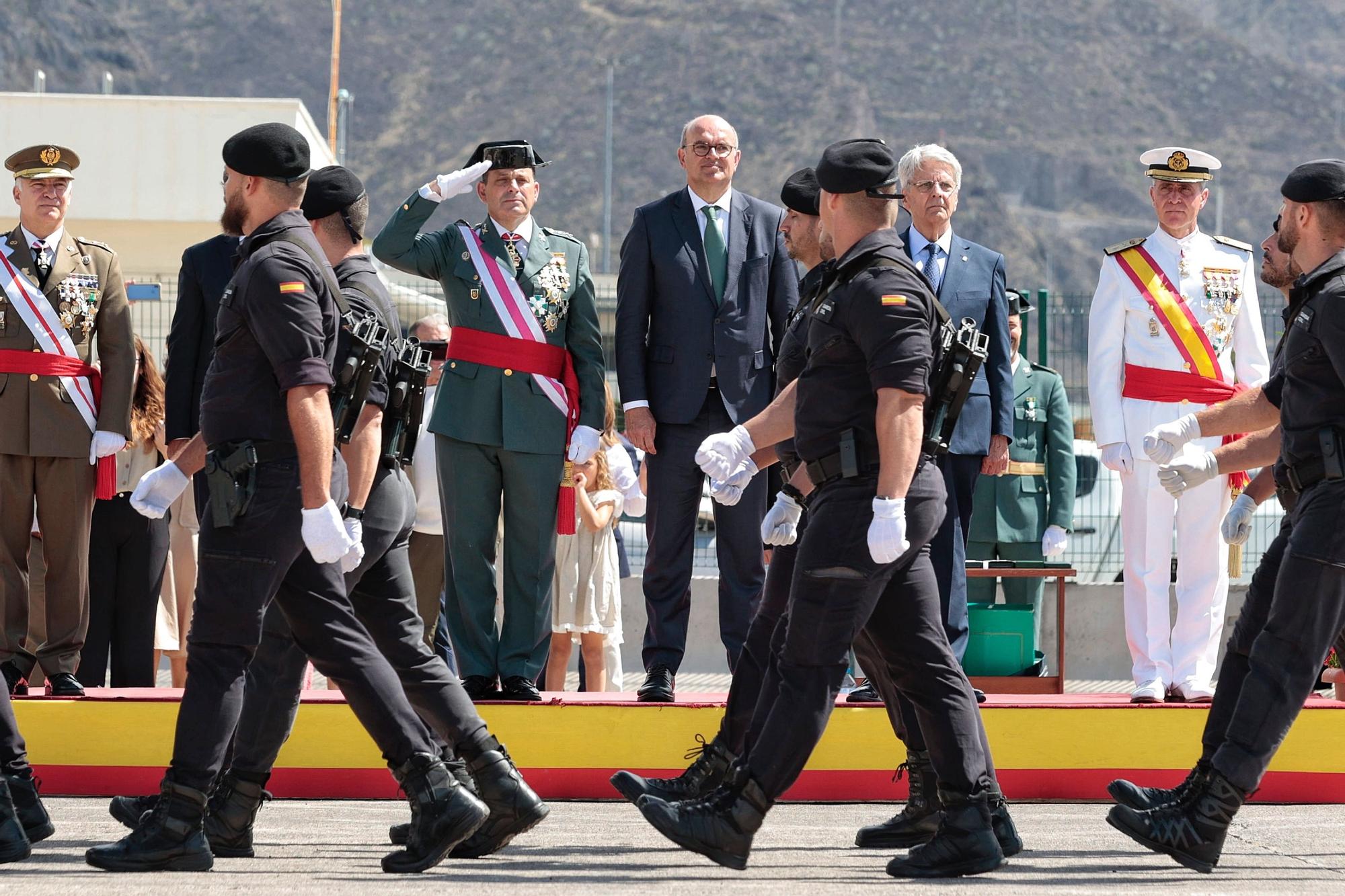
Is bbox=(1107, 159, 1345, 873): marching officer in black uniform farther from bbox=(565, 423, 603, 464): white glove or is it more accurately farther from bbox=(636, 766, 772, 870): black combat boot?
bbox=(565, 423, 603, 464): white glove

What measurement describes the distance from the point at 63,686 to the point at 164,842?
7.79ft

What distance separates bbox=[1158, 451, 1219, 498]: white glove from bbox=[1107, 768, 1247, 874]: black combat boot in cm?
101

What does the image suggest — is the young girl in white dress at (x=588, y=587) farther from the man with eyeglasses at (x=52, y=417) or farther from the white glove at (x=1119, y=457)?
the white glove at (x=1119, y=457)

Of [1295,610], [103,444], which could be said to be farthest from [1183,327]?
[103,444]

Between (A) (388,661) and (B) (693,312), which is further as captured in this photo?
(B) (693,312)

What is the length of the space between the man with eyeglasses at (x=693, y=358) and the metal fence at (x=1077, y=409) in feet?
11.6

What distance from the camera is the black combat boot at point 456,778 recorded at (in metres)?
5.99

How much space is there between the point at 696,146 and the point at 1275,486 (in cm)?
259

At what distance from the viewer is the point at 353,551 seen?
572 centimetres

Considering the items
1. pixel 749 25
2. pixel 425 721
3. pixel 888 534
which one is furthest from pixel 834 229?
pixel 749 25

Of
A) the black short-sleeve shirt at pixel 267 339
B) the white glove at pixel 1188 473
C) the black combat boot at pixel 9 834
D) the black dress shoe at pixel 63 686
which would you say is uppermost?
the black short-sleeve shirt at pixel 267 339

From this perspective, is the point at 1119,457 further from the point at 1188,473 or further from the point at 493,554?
the point at 493,554

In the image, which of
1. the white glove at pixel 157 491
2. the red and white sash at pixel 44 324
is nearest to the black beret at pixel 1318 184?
the white glove at pixel 157 491

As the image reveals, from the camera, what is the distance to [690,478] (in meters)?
7.52
